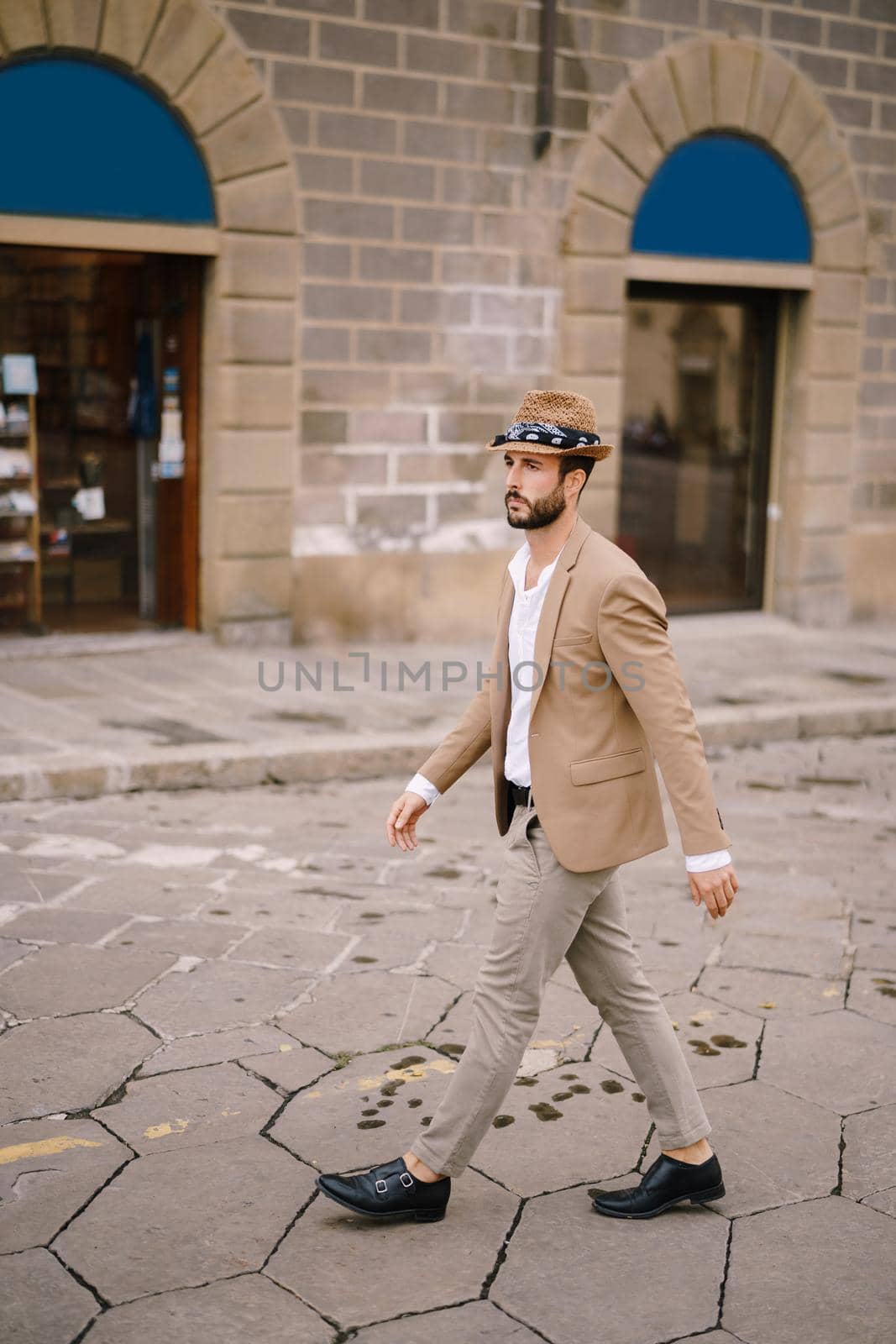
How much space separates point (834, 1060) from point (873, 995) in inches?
22.8

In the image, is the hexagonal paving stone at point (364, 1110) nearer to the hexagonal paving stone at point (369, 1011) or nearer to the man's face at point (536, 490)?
the hexagonal paving stone at point (369, 1011)

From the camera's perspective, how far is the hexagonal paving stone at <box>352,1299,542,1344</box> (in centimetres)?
304

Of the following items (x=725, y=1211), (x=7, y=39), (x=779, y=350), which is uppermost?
(x=7, y=39)

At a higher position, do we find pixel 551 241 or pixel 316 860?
pixel 551 241

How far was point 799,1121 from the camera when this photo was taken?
4051 mm

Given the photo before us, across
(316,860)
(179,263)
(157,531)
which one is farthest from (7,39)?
(316,860)

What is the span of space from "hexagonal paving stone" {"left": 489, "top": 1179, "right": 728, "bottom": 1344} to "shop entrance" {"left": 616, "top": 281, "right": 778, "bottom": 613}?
8.72 m

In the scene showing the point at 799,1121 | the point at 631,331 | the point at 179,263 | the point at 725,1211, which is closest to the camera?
the point at 725,1211

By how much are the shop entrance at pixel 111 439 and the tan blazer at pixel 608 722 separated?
691 centimetres

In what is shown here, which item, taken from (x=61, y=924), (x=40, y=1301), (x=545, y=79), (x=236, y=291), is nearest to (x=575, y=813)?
(x=40, y=1301)

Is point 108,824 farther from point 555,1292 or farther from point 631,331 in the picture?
point 631,331

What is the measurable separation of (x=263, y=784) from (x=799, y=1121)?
156 inches

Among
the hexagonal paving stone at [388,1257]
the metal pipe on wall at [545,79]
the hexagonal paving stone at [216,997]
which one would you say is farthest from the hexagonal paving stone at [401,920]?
the metal pipe on wall at [545,79]

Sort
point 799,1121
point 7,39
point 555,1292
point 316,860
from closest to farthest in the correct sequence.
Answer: point 555,1292, point 799,1121, point 316,860, point 7,39
